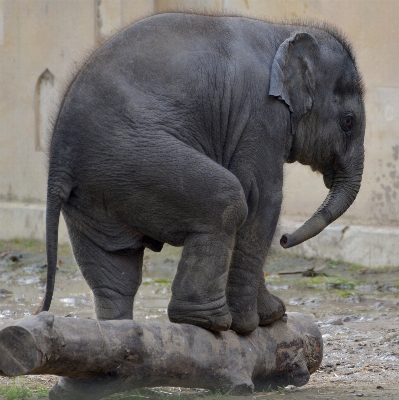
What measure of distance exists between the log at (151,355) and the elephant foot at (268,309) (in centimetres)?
5

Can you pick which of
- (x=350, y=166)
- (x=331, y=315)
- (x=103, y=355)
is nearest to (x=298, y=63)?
(x=350, y=166)

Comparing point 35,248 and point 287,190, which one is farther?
point 35,248

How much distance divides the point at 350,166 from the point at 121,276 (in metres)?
1.42

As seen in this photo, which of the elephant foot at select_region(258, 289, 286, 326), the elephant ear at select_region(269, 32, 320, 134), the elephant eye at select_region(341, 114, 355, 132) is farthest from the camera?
the elephant eye at select_region(341, 114, 355, 132)

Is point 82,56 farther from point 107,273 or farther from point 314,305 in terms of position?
point 107,273

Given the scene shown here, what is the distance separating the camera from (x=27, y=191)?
11.6m

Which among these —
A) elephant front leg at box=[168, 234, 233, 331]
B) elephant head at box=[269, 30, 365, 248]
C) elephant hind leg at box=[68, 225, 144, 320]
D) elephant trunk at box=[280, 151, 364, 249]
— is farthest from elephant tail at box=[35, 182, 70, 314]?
elephant trunk at box=[280, 151, 364, 249]

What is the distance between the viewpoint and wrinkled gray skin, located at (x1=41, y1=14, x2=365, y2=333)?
162 inches

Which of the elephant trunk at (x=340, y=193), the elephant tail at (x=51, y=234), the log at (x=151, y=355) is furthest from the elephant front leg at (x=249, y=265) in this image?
the elephant tail at (x=51, y=234)

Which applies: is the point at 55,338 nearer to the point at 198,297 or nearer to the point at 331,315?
the point at 198,297

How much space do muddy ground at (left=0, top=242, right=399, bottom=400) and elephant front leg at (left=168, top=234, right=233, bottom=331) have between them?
1.17 feet

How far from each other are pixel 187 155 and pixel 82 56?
5.38 meters

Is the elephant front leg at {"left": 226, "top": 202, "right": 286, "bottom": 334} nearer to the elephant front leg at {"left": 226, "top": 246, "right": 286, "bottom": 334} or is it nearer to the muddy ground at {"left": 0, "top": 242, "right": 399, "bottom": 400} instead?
the elephant front leg at {"left": 226, "top": 246, "right": 286, "bottom": 334}

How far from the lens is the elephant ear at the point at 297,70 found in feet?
14.7
